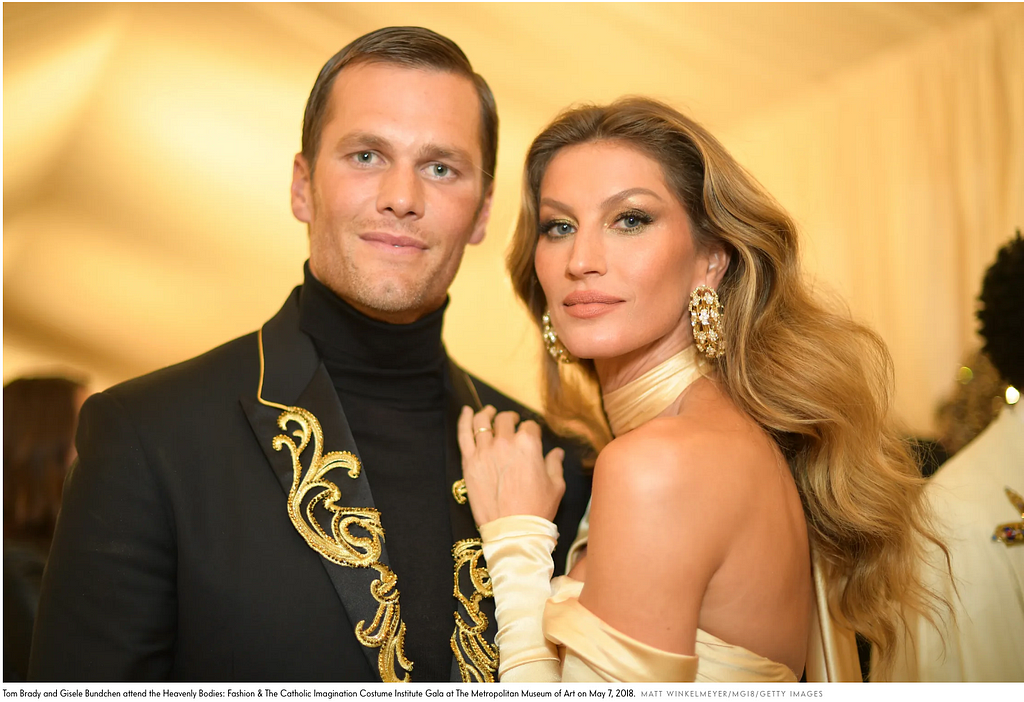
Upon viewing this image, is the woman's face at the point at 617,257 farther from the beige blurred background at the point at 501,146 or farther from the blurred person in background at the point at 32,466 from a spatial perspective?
the blurred person in background at the point at 32,466

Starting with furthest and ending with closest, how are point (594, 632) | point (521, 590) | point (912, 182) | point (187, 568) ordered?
point (912, 182), point (521, 590), point (187, 568), point (594, 632)

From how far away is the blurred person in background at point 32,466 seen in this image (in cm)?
276

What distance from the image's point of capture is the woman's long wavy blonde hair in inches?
77.1

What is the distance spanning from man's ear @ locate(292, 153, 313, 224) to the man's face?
79 mm

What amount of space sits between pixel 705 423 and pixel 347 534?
0.84 metres

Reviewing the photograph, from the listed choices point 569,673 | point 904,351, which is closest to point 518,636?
point 569,673

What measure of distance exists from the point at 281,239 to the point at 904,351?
2979 millimetres

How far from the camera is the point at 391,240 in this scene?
6.91ft

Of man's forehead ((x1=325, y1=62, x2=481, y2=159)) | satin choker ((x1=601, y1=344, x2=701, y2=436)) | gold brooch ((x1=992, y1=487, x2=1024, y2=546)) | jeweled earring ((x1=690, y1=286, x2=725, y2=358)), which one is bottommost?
gold brooch ((x1=992, y1=487, x2=1024, y2=546))

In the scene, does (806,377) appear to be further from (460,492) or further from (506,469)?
(460,492)

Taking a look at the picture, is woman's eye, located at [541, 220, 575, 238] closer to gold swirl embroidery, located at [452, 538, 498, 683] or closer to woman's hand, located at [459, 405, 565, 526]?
woman's hand, located at [459, 405, 565, 526]

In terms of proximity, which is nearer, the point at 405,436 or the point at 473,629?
the point at 473,629

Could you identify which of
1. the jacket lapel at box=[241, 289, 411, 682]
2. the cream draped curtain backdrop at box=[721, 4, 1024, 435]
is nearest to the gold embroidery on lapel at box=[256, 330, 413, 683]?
the jacket lapel at box=[241, 289, 411, 682]

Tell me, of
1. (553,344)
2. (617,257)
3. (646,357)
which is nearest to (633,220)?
(617,257)
